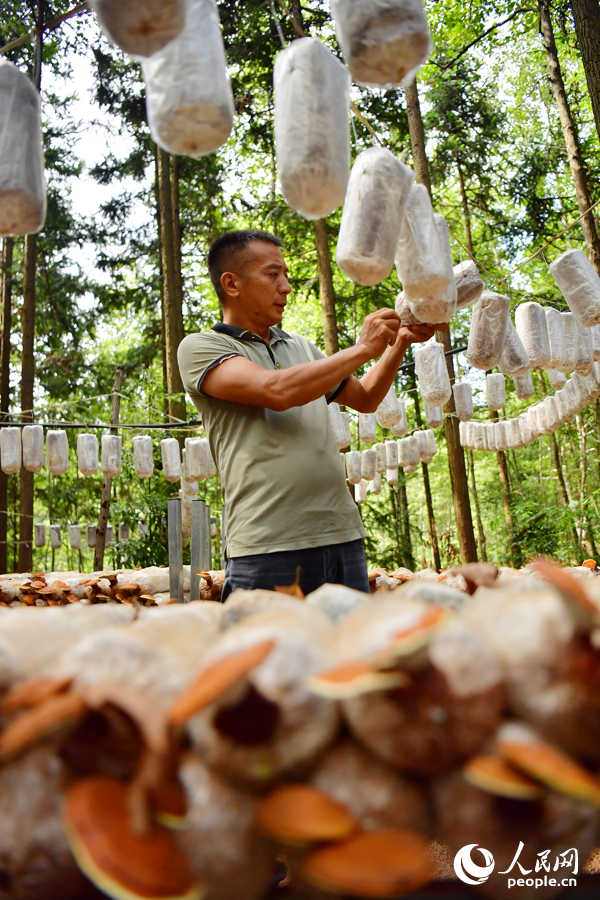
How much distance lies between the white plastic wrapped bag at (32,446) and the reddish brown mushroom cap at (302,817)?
648 centimetres

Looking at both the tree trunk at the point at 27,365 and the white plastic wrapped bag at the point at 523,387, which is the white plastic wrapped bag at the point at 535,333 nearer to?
the white plastic wrapped bag at the point at 523,387

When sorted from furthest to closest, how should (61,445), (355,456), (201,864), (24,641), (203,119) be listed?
(355,456), (61,445), (203,119), (24,641), (201,864)

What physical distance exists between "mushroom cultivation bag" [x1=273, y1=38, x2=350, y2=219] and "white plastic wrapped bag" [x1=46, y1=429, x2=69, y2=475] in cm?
578

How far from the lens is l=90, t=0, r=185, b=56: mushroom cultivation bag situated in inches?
41.1

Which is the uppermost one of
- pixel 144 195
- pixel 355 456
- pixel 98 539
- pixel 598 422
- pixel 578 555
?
pixel 144 195

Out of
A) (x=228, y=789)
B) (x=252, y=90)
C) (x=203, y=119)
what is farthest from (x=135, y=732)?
(x=252, y=90)

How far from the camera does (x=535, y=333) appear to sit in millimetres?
3846

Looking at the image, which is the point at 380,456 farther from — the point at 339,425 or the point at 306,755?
the point at 306,755

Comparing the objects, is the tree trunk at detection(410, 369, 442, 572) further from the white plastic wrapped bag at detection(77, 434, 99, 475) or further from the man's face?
the man's face

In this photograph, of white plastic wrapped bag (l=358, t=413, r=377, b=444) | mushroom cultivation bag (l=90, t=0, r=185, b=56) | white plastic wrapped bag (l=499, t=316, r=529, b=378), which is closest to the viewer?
mushroom cultivation bag (l=90, t=0, r=185, b=56)

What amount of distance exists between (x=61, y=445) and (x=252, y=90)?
746cm

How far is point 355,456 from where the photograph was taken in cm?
805

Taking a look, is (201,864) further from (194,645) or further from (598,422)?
(598,422)

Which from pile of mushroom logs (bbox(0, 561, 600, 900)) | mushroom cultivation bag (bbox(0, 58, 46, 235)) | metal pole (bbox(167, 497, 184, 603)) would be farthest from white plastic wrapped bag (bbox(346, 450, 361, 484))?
pile of mushroom logs (bbox(0, 561, 600, 900))
